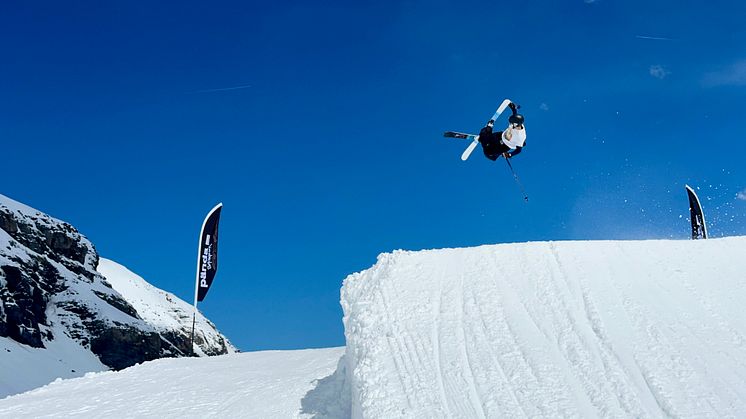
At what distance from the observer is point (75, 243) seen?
47.3 metres

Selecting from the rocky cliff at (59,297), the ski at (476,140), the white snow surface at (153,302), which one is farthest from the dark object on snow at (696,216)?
the white snow surface at (153,302)

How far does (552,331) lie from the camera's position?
Result: 25.8ft

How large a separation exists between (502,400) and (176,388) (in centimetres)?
702

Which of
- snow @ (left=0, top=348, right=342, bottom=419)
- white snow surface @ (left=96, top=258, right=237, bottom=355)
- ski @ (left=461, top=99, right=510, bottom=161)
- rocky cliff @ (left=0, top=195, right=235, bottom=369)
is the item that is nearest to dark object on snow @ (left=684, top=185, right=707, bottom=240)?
ski @ (left=461, top=99, right=510, bottom=161)

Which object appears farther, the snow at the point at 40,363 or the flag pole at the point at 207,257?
the snow at the point at 40,363

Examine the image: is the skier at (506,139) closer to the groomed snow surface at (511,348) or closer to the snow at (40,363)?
the groomed snow surface at (511,348)

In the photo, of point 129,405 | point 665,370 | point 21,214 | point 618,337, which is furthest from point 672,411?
point 21,214

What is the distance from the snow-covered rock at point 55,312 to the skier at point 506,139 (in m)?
22.5

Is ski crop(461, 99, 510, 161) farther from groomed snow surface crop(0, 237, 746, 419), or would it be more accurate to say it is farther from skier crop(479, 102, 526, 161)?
groomed snow surface crop(0, 237, 746, 419)

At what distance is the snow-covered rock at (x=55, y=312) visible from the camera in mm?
32781

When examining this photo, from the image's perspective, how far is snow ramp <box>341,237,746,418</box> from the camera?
6535mm

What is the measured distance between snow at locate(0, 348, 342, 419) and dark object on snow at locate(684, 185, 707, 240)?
16590 millimetres

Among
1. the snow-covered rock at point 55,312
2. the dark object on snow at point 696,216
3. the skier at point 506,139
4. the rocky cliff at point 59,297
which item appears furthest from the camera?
the rocky cliff at point 59,297

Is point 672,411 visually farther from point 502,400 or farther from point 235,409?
point 235,409
